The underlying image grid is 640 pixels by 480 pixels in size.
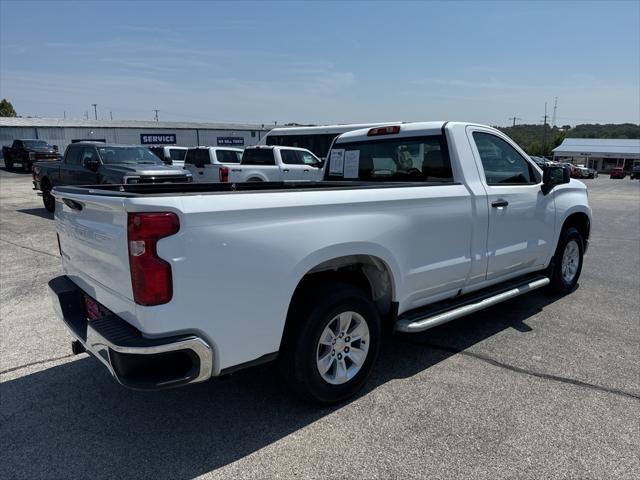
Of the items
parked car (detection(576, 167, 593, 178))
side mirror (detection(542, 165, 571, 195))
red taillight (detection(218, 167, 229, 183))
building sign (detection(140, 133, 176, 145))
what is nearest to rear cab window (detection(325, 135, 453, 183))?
side mirror (detection(542, 165, 571, 195))

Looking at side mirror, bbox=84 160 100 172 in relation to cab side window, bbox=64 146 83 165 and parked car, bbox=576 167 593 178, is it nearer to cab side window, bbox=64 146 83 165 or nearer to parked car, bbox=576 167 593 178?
cab side window, bbox=64 146 83 165

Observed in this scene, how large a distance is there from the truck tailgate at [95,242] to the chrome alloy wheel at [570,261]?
16.8ft

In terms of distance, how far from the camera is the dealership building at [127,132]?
45250 millimetres

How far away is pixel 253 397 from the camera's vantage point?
3572 millimetres

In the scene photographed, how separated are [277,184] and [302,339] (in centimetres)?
216

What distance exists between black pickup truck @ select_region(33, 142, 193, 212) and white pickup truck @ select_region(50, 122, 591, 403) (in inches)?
296

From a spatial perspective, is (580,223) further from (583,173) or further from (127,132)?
(583,173)

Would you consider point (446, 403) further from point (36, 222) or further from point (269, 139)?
point (269, 139)

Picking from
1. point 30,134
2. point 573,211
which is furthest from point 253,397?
point 30,134

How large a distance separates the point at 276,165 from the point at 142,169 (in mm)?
5424

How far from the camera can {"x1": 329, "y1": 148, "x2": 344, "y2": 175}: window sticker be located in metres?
5.30

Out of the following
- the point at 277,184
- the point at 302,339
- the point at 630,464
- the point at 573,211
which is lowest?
the point at 630,464

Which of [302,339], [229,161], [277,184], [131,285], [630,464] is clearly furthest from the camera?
[229,161]

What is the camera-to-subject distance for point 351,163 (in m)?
5.19
